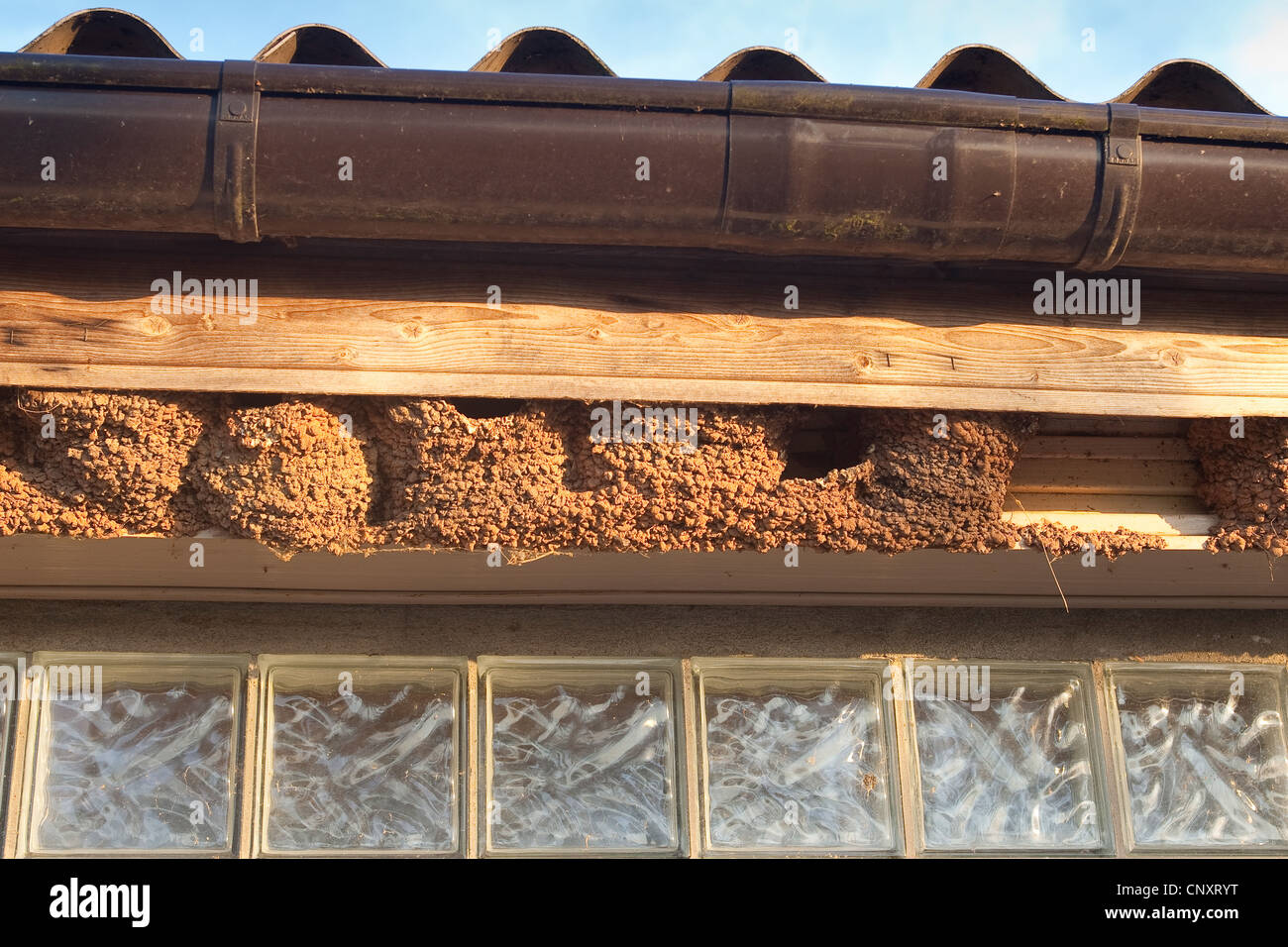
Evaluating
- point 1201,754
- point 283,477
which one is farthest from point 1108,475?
point 283,477

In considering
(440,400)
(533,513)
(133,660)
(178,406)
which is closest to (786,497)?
(533,513)

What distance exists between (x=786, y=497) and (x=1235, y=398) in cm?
109

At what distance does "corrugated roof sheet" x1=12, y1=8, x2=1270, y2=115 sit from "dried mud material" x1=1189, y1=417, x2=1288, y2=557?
A: 727mm

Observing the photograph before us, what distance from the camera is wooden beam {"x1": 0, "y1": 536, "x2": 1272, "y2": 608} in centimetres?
304

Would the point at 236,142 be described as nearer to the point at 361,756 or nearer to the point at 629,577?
the point at 629,577

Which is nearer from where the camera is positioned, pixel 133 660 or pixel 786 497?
pixel 786 497

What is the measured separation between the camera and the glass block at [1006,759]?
340 cm

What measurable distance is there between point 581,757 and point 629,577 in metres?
0.52

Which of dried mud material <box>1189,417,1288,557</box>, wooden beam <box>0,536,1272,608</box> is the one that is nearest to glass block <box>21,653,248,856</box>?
wooden beam <box>0,536,1272,608</box>

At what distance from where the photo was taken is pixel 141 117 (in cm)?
240

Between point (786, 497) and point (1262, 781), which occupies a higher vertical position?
point (786, 497)

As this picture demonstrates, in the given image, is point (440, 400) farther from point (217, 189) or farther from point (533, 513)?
point (217, 189)

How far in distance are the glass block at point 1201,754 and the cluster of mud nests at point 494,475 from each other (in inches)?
32.7

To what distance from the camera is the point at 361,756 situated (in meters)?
3.30
